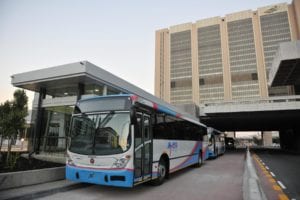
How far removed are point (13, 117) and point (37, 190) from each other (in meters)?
3.44

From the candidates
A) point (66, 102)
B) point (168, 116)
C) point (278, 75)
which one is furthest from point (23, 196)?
point (278, 75)

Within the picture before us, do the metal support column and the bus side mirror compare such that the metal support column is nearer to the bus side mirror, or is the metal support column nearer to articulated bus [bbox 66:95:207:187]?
articulated bus [bbox 66:95:207:187]

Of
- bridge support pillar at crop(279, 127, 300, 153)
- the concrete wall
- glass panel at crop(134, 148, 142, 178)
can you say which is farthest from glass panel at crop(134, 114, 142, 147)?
bridge support pillar at crop(279, 127, 300, 153)

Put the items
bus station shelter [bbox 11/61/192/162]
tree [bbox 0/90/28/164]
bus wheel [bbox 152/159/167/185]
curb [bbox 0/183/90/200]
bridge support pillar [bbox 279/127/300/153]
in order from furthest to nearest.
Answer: bridge support pillar [bbox 279/127/300/153] < bus station shelter [bbox 11/61/192/162] < tree [bbox 0/90/28/164] < bus wheel [bbox 152/159/167/185] < curb [bbox 0/183/90/200]

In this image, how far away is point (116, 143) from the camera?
6.07 m

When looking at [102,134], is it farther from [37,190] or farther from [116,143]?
[37,190]

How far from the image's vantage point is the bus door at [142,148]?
6.27 metres

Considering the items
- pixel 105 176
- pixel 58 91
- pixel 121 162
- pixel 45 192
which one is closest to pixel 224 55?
pixel 58 91

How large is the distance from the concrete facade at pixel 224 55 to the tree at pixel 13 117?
116501 mm

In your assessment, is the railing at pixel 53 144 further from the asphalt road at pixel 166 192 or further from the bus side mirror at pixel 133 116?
the bus side mirror at pixel 133 116

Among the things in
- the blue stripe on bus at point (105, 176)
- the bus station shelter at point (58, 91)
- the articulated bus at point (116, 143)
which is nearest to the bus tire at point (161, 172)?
the articulated bus at point (116, 143)

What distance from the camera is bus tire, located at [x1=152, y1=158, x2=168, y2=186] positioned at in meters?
7.52

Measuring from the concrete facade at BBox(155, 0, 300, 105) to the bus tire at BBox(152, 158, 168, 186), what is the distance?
115118 millimetres

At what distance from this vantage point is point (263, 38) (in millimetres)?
121000
